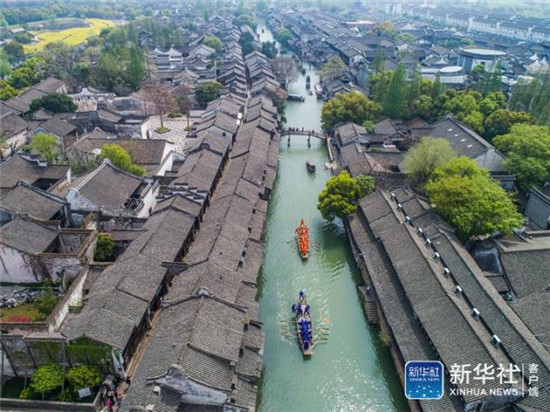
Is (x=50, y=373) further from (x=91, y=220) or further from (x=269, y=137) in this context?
(x=269, y=137)

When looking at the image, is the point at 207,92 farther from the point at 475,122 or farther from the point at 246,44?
the point at 246,44

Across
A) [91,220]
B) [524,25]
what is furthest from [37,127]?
[524,25]

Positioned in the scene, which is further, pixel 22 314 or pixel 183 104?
pixel 183 104

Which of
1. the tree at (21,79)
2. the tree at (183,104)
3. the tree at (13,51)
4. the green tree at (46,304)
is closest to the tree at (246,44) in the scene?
the tree at (183,104)

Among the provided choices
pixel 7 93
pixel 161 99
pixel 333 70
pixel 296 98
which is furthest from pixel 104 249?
pixel 333 70

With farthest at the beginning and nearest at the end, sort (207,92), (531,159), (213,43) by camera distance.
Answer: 1. (213,43)
2. (207,92)
3. (531,159)

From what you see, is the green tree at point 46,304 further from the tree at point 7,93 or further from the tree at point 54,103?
the tree at point 7,93
